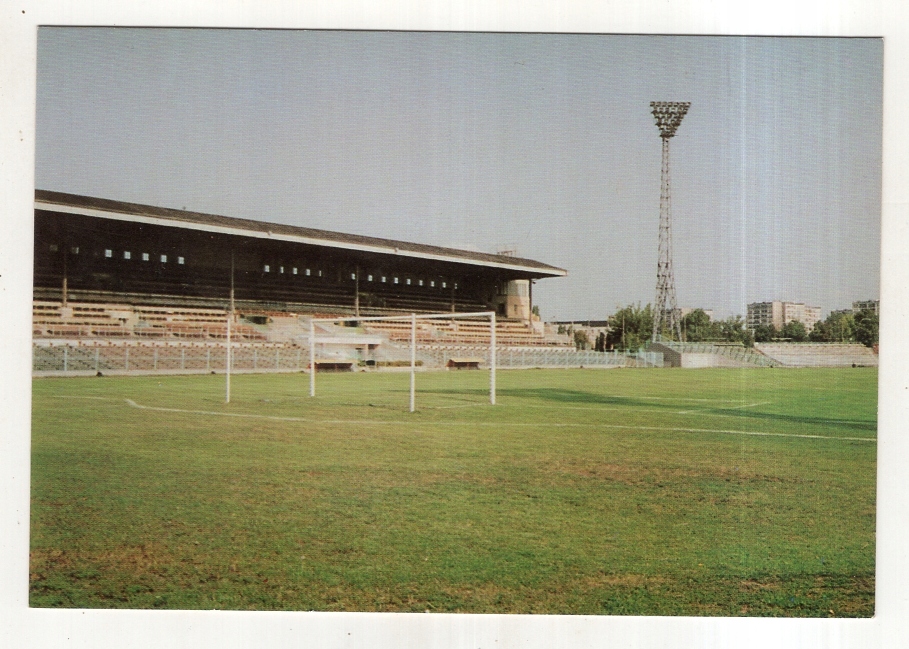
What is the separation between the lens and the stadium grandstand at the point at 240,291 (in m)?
6.75

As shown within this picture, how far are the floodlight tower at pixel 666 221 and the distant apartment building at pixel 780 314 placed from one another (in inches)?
34.6

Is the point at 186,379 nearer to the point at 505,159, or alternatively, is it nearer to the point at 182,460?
the point at 182,460

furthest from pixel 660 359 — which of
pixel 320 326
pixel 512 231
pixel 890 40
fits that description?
pixel 890 40

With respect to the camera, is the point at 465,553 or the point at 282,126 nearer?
the point at 465,553

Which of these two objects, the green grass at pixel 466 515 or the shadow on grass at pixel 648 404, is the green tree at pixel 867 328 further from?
the shadow on grass at pixel 648 404

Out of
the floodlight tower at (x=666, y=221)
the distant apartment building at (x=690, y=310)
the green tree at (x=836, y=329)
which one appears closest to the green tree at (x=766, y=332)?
the green tree at (x=836, y=329)

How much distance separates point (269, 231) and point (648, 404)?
20.4 feet

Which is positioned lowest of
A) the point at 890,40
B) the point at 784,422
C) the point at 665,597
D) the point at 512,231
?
the point at 665,597

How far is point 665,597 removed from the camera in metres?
3.42

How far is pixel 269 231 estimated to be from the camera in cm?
666

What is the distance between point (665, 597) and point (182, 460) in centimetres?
370

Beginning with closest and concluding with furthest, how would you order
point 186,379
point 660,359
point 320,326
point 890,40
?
point 890,40 → point 320,326 → point 186,379 → point 660,359

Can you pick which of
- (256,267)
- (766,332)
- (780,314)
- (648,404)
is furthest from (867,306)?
(256,267)

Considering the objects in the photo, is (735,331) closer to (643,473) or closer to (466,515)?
(643,473)
